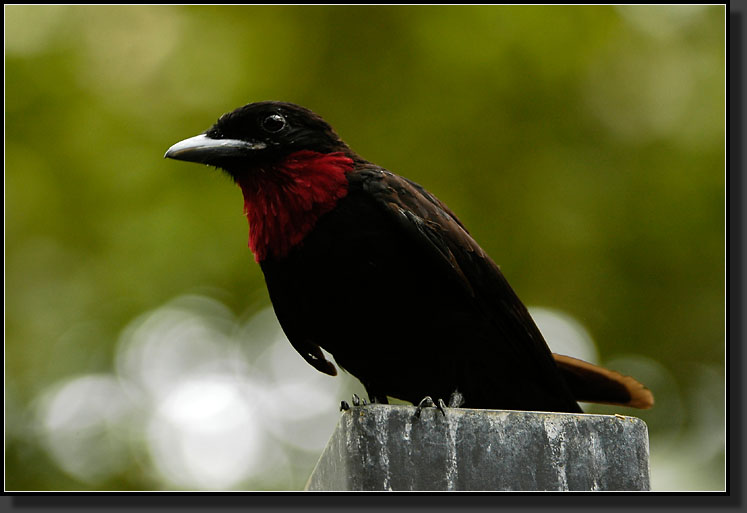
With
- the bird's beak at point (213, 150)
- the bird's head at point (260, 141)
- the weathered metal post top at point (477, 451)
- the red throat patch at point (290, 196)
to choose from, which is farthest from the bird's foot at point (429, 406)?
the bird's beak at point (213, 150)

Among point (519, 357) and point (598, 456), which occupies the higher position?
point (519, 357)

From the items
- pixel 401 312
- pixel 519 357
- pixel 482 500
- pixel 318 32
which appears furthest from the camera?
pixel 318 32

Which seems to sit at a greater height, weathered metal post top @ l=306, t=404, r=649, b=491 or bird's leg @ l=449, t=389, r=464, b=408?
bird's leg @ l=449, t=389, r=464, b=408

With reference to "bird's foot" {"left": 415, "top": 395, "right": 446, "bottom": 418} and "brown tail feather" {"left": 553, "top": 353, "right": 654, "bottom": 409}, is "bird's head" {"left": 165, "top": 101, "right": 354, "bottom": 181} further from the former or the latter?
"bird's foot" {"left": 415, "top": 395, "right": 446, "bottom": 418}

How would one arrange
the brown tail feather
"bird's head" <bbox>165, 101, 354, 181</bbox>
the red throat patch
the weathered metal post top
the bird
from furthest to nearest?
"bird's head" <bbox>165, 101, 354, 181</bbox>, the brown tail feather, the red throat patch, the bird, the weathered metal post top

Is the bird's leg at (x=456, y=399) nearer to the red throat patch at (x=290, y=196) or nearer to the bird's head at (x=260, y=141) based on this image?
the red throat patch at (x=290, y=196)

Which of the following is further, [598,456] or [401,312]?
[401,312]

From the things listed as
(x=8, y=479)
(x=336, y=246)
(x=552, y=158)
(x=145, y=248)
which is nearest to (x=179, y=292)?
(x=145, y=248)

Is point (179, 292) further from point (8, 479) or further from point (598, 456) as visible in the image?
point (598, 456)

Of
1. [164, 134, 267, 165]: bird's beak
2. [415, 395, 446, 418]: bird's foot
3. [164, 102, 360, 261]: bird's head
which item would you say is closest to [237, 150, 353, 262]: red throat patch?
[164, 102, 360, 261]: bird's head
